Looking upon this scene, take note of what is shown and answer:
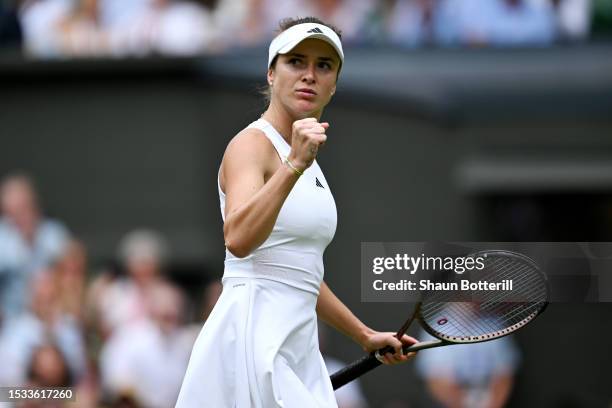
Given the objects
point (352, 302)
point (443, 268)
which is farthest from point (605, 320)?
point (443, 268)

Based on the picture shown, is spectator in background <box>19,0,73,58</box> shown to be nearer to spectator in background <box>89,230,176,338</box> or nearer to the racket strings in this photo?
spectator in background <box>89,230,176,338</box>

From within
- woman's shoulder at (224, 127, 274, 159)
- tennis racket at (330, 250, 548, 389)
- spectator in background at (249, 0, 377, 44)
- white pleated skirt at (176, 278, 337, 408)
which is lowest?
white pleated skirt at (176, 278, 337, 408)

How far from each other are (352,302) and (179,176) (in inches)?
85.9

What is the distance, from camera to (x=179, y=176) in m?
12.2

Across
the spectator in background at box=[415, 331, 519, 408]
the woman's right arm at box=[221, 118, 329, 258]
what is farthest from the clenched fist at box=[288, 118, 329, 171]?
the spectator in background at box=[415, 331, 519, 408]

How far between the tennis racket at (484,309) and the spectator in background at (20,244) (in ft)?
20.5

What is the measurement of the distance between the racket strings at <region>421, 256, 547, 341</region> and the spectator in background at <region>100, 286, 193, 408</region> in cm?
469

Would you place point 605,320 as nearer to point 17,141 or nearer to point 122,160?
point 122,160

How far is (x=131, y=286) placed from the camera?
11039 millimetres

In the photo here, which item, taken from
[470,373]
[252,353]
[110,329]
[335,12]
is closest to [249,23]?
[335,12]

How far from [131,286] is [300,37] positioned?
260 inches

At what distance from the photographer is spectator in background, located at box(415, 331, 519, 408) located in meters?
9.59

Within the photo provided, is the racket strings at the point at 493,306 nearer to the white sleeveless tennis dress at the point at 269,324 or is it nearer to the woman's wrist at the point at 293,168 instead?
the white sleeveless tennis dress at the point at 269,324

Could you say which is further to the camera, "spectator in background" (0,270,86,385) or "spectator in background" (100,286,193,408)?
"spectator in background" (100,286,193,408)
